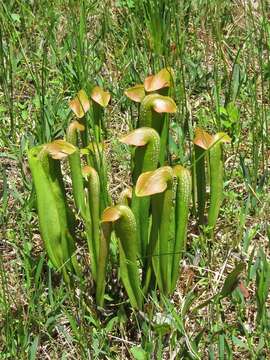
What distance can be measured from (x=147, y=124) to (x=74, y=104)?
203mm

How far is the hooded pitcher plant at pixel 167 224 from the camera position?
141 cm

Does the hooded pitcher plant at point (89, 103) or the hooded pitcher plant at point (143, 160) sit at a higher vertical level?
the hooded pitcher plant at point (89, 103)

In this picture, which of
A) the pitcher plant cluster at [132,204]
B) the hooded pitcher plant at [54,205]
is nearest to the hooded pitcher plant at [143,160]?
the pitcher plant cluster at [132,204]

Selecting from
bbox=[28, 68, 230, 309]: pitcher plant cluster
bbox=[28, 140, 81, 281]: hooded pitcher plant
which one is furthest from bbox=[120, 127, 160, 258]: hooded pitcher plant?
bbox=[28, 140, 81, 281]: hooded pitcher plant

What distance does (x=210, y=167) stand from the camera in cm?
169

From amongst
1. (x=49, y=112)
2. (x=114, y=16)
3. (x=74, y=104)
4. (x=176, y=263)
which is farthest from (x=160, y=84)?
(x=114, y=16)

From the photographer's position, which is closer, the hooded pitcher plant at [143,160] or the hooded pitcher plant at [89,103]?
the hooded pitcher plant at [143,160]

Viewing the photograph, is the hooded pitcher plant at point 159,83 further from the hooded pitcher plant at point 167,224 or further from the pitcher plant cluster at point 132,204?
the hooded pitcher plant at point 167,224

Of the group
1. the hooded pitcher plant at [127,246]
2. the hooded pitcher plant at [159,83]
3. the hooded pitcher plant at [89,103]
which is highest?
the hooded pitcher plant at [159,83]

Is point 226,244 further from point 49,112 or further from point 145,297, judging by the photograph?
point 49,112

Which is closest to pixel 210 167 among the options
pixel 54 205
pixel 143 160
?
pixel 143 160

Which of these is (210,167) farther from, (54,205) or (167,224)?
(54,205)

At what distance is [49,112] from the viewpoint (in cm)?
226

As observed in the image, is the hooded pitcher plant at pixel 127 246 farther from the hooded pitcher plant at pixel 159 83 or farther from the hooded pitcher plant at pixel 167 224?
the hooded pitcher plant at pixel 159 83
